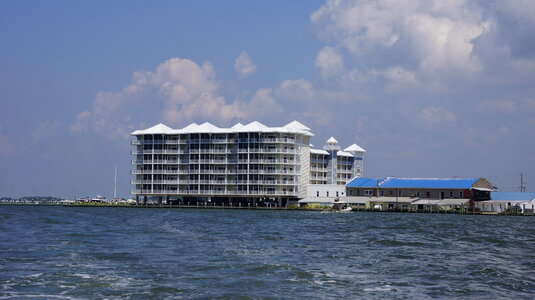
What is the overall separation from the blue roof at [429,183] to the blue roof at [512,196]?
4872 millimetres

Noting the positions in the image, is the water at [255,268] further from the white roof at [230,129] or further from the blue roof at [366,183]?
the white roof at [230,129]

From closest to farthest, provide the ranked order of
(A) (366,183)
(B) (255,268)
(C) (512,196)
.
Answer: (B) (255,268) < (C) (512,196) < (A) (366,183)

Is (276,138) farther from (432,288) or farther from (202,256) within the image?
(432,288)

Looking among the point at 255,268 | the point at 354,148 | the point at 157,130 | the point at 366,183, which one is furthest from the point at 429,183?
the point at 255,268

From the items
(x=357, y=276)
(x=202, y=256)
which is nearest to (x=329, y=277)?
(x=357, y=276)

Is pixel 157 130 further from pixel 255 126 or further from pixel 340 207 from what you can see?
pixel 340 207

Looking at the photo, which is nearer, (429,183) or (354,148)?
(429,183)

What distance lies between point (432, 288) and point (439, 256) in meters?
11.3

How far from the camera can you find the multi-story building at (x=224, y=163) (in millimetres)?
135000

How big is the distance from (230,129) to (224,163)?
7.33 m

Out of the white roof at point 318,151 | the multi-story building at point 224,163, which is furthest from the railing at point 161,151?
the white roof at point 318,151

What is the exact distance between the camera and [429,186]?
126000mm

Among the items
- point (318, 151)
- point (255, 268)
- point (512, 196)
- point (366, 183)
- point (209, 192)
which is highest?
point (318, 151)

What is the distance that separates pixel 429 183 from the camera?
418 ft
